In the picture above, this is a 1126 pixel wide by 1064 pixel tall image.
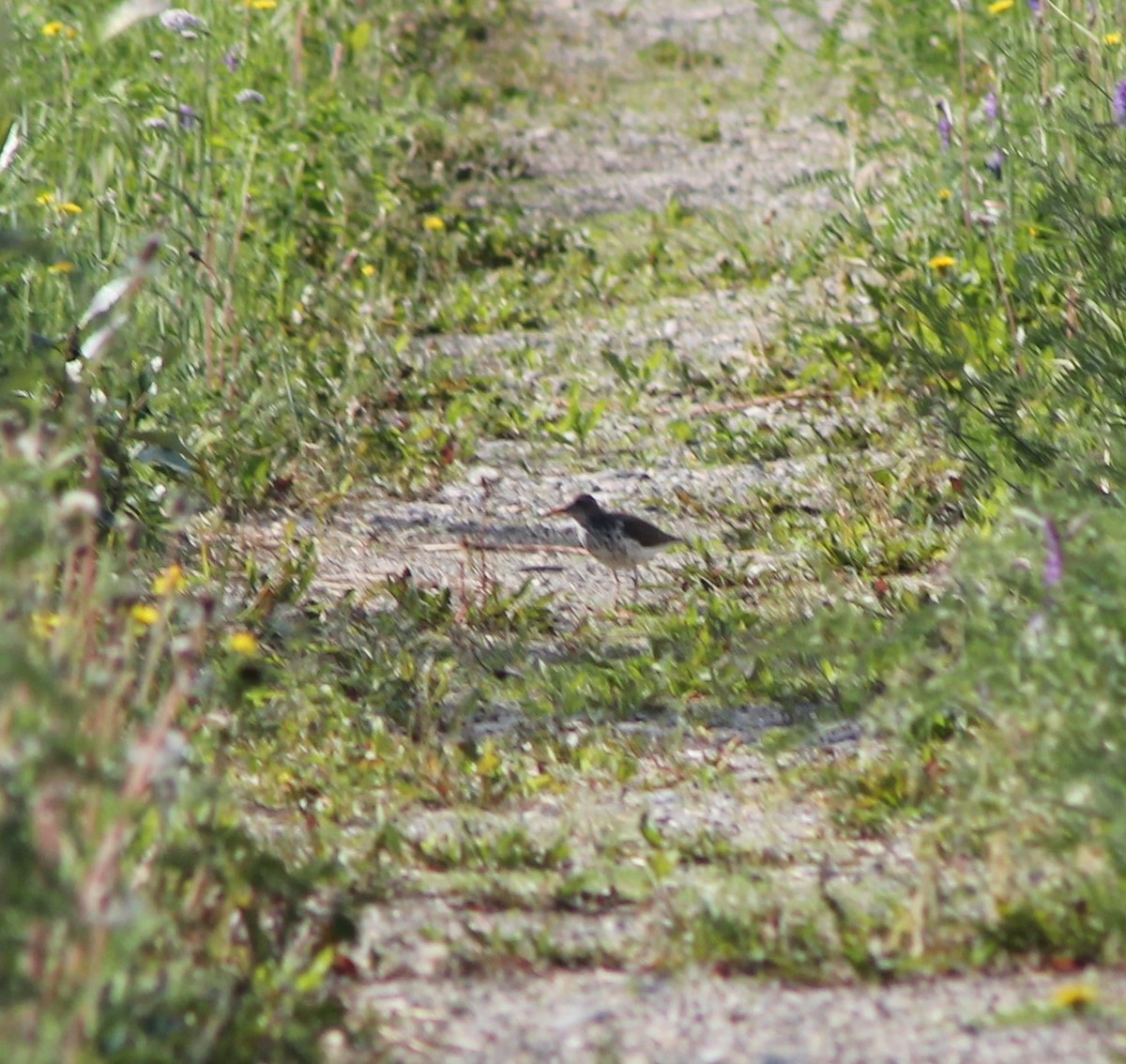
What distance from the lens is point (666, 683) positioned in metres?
Answer: 4.56

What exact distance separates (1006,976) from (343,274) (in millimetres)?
5049

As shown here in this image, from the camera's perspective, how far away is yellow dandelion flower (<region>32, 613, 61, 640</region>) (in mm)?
2943

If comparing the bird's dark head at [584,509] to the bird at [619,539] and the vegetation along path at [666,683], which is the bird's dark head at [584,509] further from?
the vegetation along path at [666,683]

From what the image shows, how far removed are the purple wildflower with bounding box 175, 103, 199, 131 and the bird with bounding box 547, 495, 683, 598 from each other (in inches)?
67.3

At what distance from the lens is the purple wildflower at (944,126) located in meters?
6.52

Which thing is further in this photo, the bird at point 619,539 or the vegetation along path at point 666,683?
the bird at point 619,539

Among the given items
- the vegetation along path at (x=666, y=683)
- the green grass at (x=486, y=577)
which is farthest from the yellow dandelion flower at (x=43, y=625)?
the vegetation along path at (x=666, y=683)

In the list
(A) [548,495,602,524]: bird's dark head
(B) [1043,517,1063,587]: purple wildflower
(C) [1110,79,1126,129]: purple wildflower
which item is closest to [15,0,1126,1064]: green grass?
(B) [1043,517,1063,587]: purple wildflower

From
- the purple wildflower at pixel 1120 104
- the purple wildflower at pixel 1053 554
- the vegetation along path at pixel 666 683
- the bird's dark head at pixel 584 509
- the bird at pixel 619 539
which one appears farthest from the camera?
the bird's dark head at pixel 584 509

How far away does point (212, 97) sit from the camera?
6.65m

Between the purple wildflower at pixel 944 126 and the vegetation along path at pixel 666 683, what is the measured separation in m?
0.74

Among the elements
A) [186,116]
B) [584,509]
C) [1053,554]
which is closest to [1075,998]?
[1053,554]

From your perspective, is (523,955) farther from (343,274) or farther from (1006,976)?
(343,274)

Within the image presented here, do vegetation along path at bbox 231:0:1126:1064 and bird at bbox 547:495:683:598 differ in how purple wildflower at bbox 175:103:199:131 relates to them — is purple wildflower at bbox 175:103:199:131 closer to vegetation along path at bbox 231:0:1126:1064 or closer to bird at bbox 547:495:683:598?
vegetation along path at bbox 231:0:1126:1064
